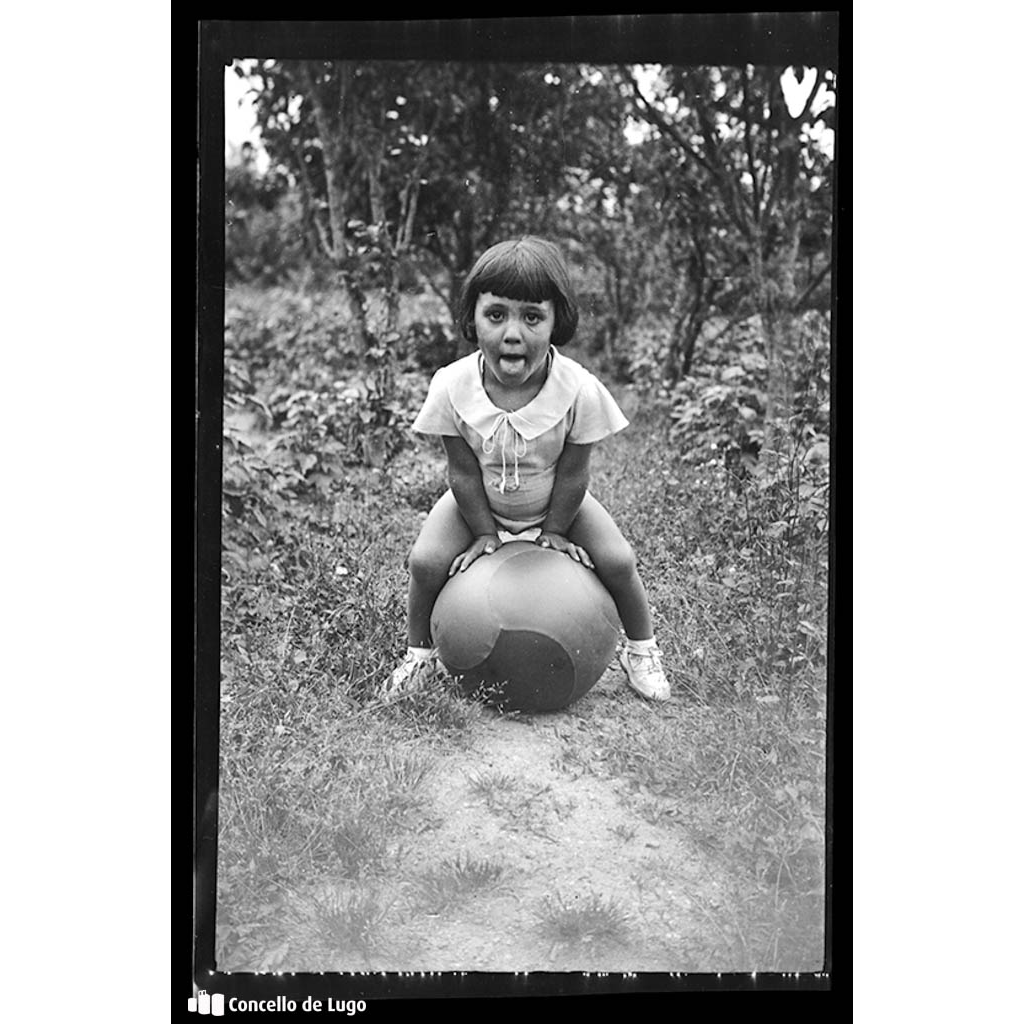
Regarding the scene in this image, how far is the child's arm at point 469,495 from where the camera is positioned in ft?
10.6

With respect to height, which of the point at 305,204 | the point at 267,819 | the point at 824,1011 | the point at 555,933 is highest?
the point at 305,204

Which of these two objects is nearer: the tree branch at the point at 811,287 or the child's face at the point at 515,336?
the child's face at the point at 515,336

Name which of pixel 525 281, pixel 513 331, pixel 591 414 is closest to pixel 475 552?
pixel 591 414

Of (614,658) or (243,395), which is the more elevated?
(243,395)

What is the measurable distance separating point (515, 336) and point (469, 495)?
434 millimetres

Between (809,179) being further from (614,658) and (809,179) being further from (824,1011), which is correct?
(824,1011)

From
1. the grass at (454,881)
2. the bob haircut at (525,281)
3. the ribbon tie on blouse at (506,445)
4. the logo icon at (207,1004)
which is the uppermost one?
the bob haircut at (525,281)

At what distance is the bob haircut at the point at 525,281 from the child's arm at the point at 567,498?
0.98 ft

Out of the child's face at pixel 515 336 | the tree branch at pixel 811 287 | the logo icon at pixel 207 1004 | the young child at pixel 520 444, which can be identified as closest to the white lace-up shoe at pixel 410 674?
the young child at pixel 520 444

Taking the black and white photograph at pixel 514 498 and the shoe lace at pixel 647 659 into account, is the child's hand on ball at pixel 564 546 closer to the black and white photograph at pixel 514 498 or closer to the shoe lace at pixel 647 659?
the black and white photograph at pixel 514 498

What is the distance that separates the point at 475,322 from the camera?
319 cm

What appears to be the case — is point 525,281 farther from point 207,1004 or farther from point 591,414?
point 207,1004

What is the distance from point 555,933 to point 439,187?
6.47 ft
